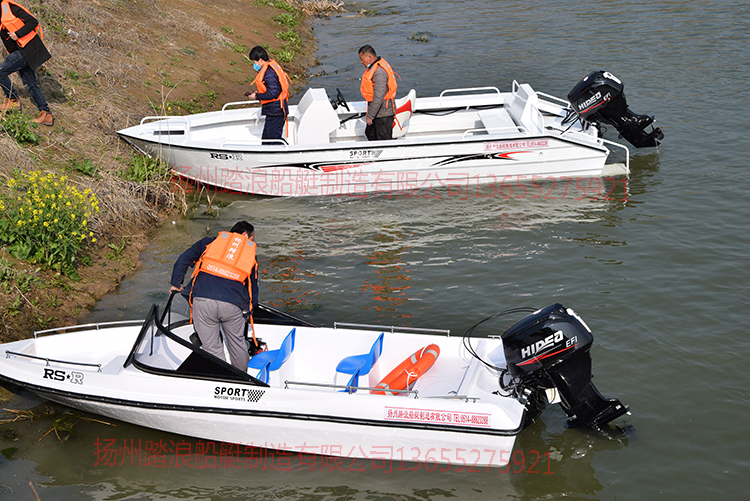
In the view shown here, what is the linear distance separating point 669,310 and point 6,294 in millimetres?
7304

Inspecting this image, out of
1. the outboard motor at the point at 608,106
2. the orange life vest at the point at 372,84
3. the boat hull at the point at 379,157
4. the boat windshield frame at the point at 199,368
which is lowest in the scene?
the boat windshield frame at the point at 199,368

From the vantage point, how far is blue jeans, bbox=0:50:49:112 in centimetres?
909

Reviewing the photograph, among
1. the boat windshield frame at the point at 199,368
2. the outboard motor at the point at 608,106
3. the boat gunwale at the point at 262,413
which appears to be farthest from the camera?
the outboard motor at the point at 608,106

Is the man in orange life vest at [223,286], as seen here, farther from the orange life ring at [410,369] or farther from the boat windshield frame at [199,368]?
the orange life ring at [410,369]

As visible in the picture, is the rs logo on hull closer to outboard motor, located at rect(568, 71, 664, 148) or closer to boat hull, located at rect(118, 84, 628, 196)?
boat hull, located at rect(118, 84, 628, 196)

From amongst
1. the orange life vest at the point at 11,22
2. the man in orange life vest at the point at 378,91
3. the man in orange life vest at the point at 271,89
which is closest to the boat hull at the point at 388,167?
the man in orange life vest at the point at 378,91

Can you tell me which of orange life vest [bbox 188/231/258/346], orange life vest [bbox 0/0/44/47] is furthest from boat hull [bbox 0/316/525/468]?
orange life vest [bbox 0/0/44/47]

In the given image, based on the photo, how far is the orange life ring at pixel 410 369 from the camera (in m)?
5.84

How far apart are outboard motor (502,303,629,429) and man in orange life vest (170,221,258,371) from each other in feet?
7.71

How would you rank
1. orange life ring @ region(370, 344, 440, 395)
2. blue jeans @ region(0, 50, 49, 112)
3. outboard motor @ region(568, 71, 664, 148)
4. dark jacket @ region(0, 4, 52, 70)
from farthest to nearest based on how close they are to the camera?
outboard motor @ region(568, 71, 664, 148) < blue jeans @ region(0, 50, 49, 112) < dark jacket @ region(0, 4, 52, 70) < orange life ring @ region(370, 344, 440, 395)

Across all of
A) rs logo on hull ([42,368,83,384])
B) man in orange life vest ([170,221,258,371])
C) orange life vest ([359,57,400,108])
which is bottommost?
rs logo on hull ([42,368,83,384])

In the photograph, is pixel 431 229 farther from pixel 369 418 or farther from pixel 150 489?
pixel 150 489

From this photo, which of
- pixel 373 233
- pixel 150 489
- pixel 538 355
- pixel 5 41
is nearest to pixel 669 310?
pixel 538 355

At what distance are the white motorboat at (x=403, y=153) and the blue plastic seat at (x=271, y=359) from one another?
4211mm
